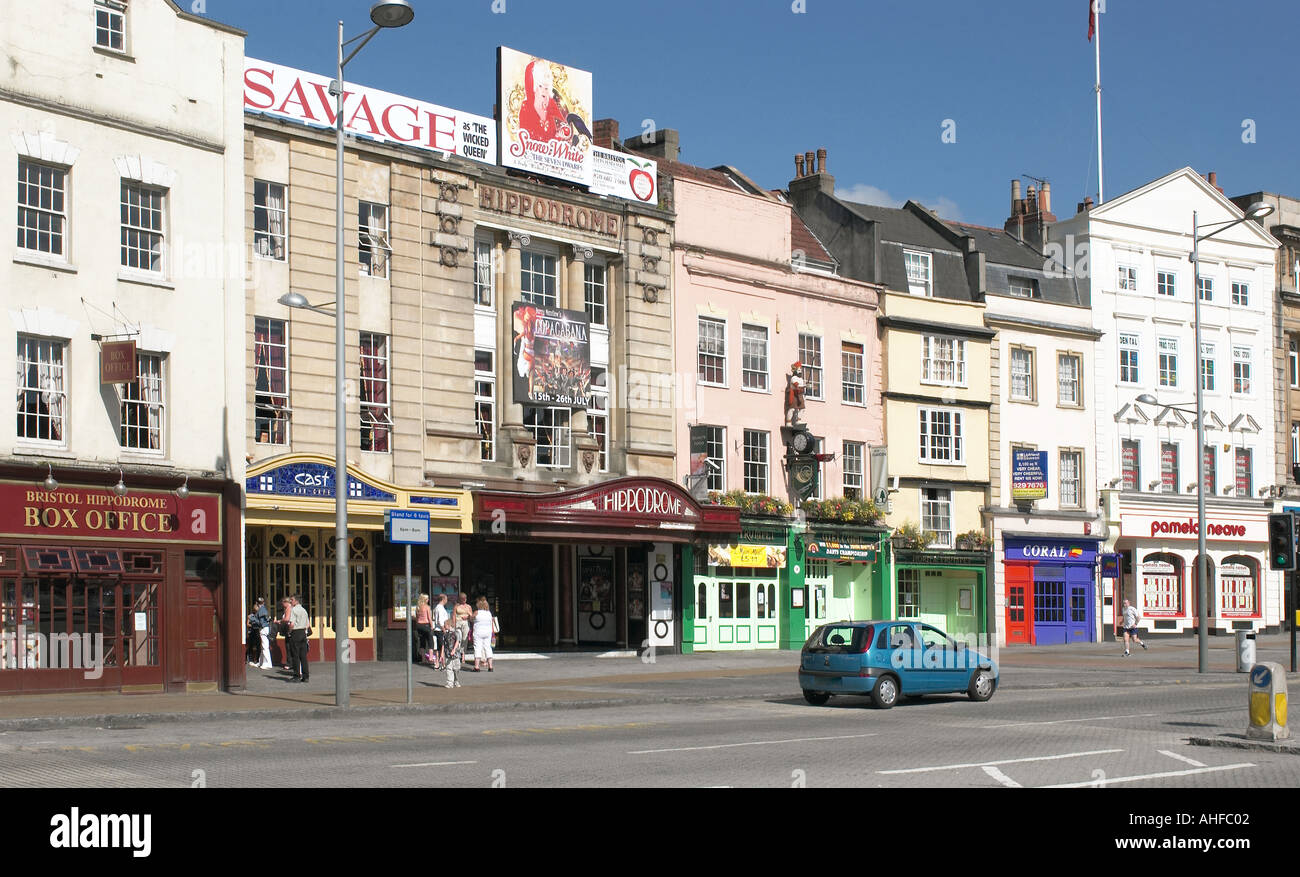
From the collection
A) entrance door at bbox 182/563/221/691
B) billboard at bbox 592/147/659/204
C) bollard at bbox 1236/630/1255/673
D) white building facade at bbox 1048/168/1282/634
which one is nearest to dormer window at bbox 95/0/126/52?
entrance door at bbox 182/563/221/691

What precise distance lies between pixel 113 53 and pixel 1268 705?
21.4 m

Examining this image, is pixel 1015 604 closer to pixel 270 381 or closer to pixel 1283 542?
pixel 1283 542

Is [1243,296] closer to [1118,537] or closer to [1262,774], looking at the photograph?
[1118,537]

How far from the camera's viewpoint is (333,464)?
103ft

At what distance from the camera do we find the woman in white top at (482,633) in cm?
3206

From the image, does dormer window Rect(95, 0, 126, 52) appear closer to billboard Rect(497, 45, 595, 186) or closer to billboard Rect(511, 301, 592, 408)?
billboard Rect(497, 45, 595, 186)

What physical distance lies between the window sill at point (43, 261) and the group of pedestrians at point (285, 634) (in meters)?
7.32

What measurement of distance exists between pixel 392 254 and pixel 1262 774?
23346 mm

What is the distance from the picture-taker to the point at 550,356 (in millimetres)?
36125

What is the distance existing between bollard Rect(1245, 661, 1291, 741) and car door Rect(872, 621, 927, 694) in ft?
24.7

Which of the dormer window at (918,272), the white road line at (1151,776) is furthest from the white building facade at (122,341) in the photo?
the dormer window at (918,272)

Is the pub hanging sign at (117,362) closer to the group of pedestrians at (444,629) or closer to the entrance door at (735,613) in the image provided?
the group of pedestrians at (444,629)

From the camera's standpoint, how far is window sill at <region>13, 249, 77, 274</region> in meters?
25.6
